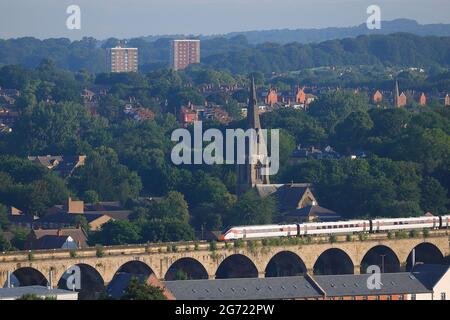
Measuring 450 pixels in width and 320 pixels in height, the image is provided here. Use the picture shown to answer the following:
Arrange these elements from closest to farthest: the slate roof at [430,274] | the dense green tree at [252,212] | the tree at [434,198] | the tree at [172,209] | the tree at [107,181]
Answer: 1. the slate roof at [430,274]
2. the dense green tree at [252,212]
3. the tree at [172,209]
4. the tree at [434,198]
5. the tree at [107,181]

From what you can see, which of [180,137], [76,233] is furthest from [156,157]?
[76,233]

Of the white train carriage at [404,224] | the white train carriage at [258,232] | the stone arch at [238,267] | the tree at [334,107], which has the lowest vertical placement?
the tree at [334,107]

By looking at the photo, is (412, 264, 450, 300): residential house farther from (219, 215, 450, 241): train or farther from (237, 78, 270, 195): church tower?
(237, 78, 270, 195): church tower

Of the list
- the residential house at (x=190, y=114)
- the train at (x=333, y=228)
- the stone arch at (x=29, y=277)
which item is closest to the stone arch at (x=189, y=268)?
the train at (x=333, y=228)

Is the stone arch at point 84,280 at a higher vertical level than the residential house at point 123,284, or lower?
lower

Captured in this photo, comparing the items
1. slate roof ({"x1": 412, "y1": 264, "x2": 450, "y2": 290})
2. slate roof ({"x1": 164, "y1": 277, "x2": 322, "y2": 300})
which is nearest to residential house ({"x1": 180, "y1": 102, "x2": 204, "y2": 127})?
slate roof ({"x1": 412, "y1": 264, "x2": 450, "y2": 290})

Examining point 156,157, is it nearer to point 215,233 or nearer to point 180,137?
point 180,137

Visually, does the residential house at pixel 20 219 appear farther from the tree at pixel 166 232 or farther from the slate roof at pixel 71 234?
the tree at pixel 166 232
